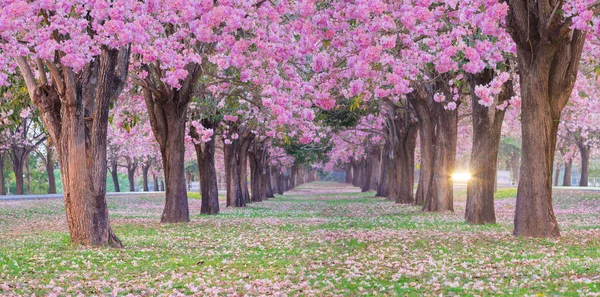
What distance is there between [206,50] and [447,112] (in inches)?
505

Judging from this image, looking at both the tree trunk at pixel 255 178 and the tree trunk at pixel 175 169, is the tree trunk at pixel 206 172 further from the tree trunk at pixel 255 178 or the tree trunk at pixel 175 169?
the tree trunk at pixel 255 178

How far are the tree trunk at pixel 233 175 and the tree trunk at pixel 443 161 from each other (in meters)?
15.5

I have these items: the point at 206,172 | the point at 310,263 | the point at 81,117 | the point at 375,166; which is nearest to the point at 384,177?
the point at 375,166

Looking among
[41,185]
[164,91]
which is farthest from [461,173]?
[164,91]

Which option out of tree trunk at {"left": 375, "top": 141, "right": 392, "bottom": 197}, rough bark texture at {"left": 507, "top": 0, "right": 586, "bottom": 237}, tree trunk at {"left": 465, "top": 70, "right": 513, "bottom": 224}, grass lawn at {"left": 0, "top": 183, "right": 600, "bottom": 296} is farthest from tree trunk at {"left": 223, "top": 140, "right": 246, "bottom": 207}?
rough bark texture at {"left": 507, "top": 0, "right": 586, "bottom": 237}

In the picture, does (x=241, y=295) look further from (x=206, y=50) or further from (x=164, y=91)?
(x=164, y=91)

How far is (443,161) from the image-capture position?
32.5 meters

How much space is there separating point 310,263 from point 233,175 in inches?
1243

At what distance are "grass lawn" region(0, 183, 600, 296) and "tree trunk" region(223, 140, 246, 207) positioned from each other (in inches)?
835

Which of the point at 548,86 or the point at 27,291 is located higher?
the point at 548,86

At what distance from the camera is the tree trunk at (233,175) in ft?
148

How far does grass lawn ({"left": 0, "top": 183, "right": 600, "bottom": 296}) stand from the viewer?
11.0 metres

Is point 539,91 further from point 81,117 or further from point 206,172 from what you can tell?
point 206,172

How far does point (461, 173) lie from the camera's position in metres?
123
